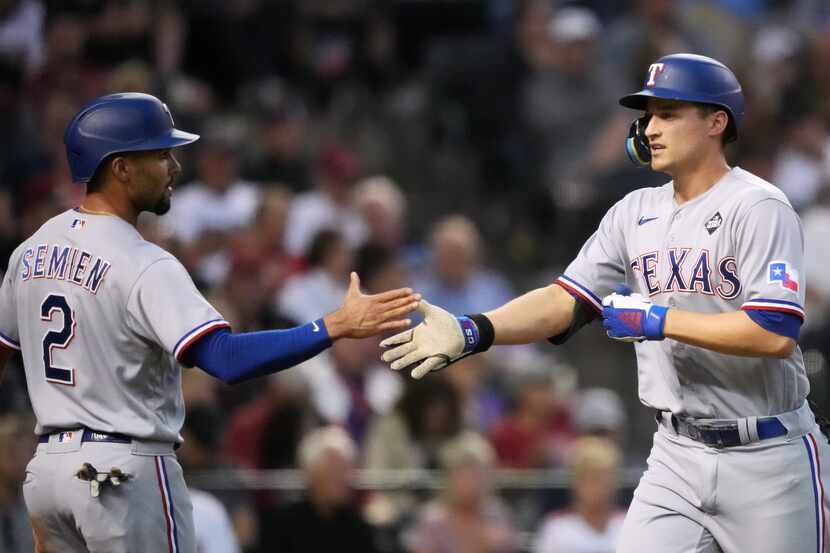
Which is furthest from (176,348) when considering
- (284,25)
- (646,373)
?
(284,25)

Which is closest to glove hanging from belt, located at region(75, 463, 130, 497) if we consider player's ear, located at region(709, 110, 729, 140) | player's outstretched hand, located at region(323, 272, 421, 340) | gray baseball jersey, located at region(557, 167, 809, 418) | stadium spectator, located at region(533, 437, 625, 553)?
player's outstretched hand, located at region(323, 272, 421, 340)

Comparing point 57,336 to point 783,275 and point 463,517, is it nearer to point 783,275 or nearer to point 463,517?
point 783,275

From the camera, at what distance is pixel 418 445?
847cm

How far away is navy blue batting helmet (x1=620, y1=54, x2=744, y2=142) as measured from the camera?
16.2 ft

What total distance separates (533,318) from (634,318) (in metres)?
0.59

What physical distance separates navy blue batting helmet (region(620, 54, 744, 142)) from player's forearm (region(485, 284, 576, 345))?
80cm

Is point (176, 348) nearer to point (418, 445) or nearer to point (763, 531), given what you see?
point (763, 531)

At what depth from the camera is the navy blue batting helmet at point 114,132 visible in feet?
15.9

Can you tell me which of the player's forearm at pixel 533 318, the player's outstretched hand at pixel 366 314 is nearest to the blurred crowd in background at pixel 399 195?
the player's outstretched hand at pixel 366 314

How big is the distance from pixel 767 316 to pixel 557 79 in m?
7.21

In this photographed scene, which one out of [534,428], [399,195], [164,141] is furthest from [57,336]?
[399,195]

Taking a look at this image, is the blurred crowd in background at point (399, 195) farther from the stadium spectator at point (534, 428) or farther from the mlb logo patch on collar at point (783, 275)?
the mlb logo patch on collar at point (783, 275)

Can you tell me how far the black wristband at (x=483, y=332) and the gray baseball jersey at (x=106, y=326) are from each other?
96cm

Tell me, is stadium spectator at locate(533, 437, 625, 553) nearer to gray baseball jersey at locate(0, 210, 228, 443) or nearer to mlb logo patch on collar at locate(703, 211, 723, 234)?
mlb logo patch on collar at locate(703, 211, 723, 234)
